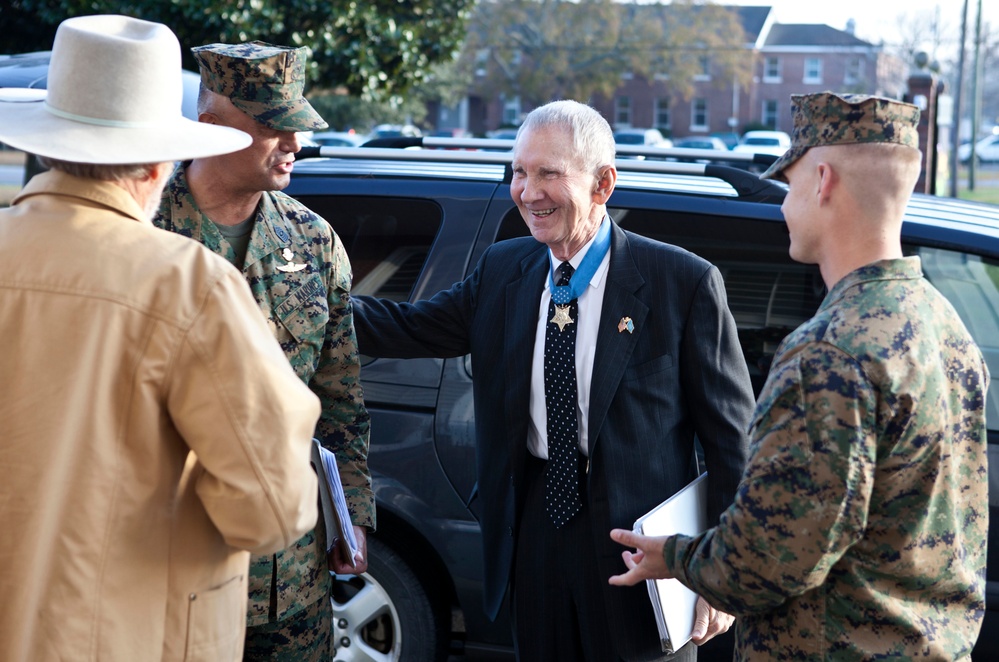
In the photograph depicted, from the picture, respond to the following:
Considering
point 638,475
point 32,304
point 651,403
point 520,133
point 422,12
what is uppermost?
point 422,12

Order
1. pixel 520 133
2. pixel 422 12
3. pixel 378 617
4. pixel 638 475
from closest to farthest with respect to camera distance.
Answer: pixel 638 475 < pixel 520 133 < pixel 378 617 < pixel 422 12

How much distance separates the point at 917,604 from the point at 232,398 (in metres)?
1.25

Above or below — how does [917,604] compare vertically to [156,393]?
below

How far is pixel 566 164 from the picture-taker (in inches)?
109

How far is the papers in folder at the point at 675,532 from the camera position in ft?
7.56

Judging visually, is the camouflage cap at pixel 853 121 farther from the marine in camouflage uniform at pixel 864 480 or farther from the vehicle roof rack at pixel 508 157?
the vehicle roof rack at pixel 508 157

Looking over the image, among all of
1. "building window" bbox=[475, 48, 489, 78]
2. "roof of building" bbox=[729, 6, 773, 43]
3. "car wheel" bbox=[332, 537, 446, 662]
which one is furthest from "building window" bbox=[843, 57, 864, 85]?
"car wheel" bbox=[332, 537, 446, 662]

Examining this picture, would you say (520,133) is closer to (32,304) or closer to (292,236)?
(292,236)

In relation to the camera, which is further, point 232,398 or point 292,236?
point 292,236

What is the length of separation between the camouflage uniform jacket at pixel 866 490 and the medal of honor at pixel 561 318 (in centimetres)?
88

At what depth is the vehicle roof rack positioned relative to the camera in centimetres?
360

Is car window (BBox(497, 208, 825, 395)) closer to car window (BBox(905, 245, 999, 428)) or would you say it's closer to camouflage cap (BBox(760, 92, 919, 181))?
car window (BBox(905, 245, 999, 428))

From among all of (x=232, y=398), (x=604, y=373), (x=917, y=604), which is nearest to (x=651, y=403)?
(x=604, y=373)

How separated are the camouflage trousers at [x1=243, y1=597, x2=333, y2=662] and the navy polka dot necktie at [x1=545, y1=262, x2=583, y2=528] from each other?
0.66 m
